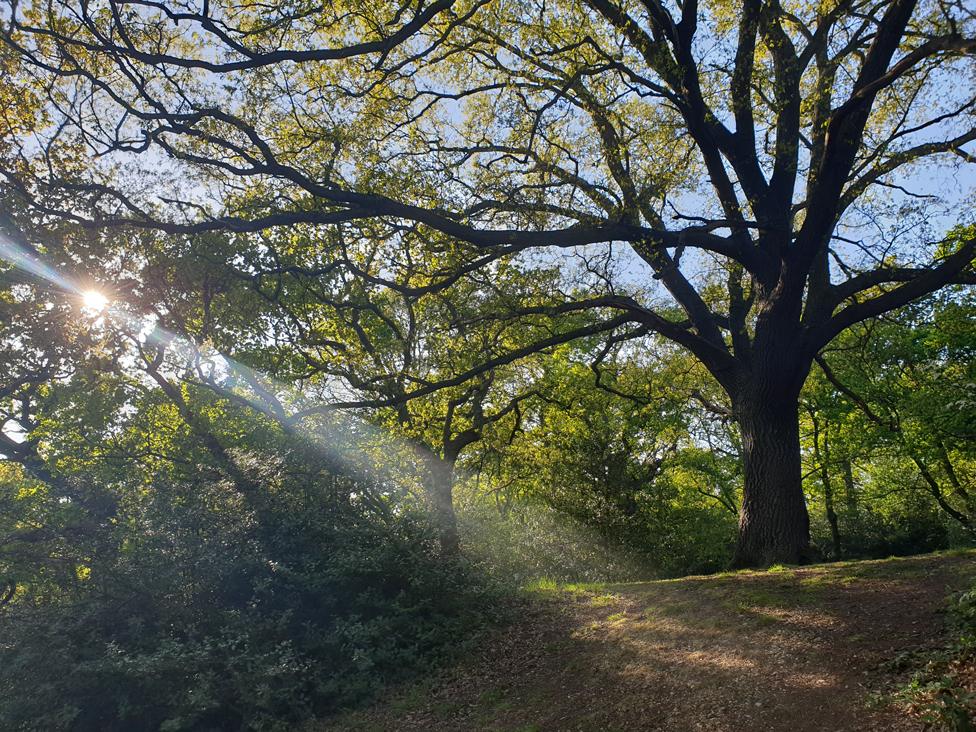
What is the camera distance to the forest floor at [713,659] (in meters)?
5.77

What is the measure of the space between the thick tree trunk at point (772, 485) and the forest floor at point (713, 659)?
3.20ft

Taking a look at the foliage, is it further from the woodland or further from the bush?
the bush

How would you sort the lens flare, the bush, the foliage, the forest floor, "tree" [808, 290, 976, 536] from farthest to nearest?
"tree" [808, 290, 976, 536]
the lens flare
the bush
the forest floor
the foliage

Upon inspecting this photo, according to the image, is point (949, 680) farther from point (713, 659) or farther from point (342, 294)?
point (342, 294)

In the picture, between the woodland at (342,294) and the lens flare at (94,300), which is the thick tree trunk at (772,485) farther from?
the lens flare at (94,300)

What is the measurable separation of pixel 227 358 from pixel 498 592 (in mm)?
8332

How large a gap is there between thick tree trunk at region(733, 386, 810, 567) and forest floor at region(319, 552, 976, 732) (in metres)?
0.98

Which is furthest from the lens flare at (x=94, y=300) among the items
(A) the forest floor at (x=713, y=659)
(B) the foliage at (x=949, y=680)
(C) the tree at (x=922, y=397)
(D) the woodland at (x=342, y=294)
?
(C) the tree at (x=922, y=397)

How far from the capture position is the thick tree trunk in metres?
10.5

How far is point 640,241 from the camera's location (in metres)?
10.3

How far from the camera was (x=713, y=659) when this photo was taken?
700 cm

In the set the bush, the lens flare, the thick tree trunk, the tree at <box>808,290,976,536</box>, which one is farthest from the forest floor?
the tree at <box>808,290,976,536</box>

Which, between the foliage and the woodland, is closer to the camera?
the foliage

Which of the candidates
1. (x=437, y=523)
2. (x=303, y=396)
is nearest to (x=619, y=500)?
(x=437, y=523)
